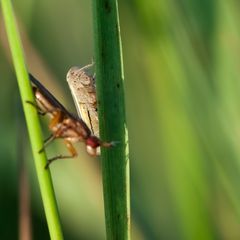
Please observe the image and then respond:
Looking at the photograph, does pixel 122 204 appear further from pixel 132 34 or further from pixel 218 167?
pixel 132 34

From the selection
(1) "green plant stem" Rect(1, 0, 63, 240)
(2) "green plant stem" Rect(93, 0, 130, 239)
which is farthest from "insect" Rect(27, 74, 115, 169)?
(1) "green plant stem" Rect(1, 0, 63, 240)

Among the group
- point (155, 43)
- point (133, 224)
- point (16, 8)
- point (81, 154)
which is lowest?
point (133, 224)

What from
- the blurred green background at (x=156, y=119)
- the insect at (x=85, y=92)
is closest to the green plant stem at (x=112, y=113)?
the blurred green background at (x=156, y=119)

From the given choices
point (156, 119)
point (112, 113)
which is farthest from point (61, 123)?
point (156, 119)

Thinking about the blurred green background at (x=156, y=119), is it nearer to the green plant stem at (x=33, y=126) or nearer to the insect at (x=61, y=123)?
the insect at (x=61, y=123)

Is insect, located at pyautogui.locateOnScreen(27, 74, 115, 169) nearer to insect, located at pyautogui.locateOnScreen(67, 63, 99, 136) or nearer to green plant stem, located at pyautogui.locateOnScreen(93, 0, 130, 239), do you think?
green plant stem, located at pyautogui.locateOnScreen(93, 0, 130, 239)

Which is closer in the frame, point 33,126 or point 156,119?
point 33,126

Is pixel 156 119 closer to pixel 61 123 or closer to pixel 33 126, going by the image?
pixel 61 123

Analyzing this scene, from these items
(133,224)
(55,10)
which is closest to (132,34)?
(55,10)
